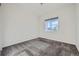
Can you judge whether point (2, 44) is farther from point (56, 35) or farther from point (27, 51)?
point (56, 35)

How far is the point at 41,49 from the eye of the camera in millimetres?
1492

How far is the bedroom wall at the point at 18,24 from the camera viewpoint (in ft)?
4.90

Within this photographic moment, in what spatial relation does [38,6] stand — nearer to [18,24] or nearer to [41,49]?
[18,24]

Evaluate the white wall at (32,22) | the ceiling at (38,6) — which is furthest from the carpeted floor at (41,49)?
the ceiling at (38,6)

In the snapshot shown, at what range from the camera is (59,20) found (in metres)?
1.50

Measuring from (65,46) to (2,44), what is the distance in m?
0.83

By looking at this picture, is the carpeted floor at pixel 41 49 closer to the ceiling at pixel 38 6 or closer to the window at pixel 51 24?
the window at pixel 51 24

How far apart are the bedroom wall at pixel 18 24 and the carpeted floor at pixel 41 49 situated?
0.23ft

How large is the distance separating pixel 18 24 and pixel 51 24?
445 mm

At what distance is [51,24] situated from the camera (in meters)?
1.53

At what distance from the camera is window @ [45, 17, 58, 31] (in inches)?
59.4

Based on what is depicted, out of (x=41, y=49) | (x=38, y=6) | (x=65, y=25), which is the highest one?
(x=38, y=6)

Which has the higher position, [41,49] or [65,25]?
[65,25]

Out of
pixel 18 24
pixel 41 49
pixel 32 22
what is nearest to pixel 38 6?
pixel 32 22
